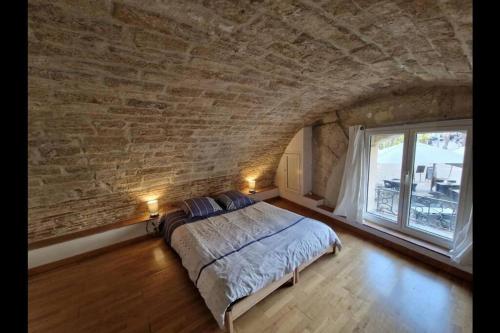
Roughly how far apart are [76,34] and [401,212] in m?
3.98

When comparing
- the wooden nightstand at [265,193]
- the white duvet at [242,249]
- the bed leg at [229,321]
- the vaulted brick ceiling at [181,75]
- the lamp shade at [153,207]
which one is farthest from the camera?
the wooden nightstand at [265,193]

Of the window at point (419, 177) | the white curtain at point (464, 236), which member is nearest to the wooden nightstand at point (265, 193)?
the window at point (419, 177)

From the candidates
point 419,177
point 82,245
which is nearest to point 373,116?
point 419,177

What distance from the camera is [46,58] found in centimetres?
126

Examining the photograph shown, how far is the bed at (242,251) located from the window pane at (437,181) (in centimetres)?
135

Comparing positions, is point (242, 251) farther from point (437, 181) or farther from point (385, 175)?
point (437, 181)

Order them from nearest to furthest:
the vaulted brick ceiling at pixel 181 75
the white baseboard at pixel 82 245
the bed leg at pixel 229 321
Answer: the vaulted brick ceiling at pixel 181 75 < the bed leg at pixel 229 321 < the white baseboard at pixel 82 245

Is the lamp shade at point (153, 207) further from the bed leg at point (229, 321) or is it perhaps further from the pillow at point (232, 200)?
the bed leg at point (229, 321)

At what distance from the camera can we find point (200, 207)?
3188mm

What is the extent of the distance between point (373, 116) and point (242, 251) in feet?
9.09

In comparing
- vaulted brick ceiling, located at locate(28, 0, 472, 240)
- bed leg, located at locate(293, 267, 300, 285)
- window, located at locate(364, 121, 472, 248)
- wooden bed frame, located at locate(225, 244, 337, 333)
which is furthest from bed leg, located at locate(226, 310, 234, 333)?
window, located at locate(364, 121, 472, 248)

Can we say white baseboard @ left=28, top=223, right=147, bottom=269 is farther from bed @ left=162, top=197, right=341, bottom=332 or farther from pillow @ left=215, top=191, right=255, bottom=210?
pillow @ left=215, top=191, right=255, bottom=210

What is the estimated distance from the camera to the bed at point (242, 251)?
5.56ft

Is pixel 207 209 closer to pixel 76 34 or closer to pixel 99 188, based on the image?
pixel 99 188
